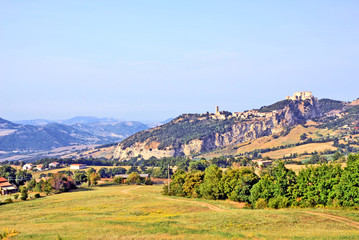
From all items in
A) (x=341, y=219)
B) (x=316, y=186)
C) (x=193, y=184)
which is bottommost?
(x=193, y=184)

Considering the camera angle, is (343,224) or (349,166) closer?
(343,224)

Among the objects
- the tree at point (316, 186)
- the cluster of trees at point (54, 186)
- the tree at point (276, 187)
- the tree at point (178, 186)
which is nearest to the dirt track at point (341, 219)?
the tree at point (316, 186)

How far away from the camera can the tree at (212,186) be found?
297 feet

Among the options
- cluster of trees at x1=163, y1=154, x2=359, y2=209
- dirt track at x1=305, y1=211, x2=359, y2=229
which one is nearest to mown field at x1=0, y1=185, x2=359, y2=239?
dirt track at x1=305, y1=211, x2=359, y2=229

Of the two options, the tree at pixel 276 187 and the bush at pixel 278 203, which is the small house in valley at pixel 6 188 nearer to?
the tree at pixel 276 187

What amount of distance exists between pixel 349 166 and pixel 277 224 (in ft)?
99.4

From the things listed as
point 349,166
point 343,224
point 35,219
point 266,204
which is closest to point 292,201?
point 266,204

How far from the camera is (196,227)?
49656 millimetres

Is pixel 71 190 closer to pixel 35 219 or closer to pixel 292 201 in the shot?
pixel 35 219

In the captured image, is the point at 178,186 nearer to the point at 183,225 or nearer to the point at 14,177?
the point at 183,225

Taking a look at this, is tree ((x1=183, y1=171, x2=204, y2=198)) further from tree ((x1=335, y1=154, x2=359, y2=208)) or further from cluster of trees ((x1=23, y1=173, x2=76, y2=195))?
cluster of trees ((x1=23, y1=173, x2=76, y2=195))

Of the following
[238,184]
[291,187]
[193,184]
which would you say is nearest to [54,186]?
[193,184]

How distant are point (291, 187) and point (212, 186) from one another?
2106 cm

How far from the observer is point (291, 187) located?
76.8 metres
